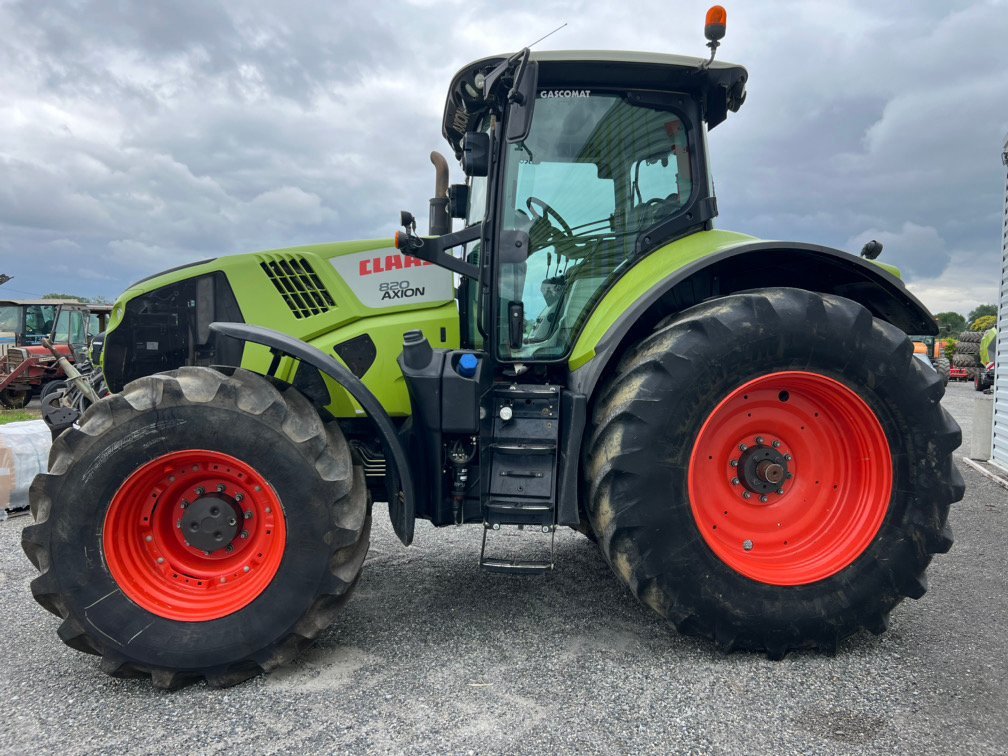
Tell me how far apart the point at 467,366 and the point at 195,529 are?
1.32m

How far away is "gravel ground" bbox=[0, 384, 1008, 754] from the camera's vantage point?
2285 mm

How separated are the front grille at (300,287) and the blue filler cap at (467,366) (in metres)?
0.77

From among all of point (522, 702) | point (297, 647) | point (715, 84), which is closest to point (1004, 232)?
point (715, 84)

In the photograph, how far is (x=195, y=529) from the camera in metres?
2.74

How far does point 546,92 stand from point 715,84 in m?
0.85

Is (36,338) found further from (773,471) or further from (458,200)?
(773,471)

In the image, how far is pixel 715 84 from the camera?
3.29 m

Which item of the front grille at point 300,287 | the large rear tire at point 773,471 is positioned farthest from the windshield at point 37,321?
the large rear tire at point 773,471

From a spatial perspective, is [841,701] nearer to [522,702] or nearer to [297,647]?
[522,702]

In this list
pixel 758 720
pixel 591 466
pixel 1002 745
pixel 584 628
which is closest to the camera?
pixel 1002 745

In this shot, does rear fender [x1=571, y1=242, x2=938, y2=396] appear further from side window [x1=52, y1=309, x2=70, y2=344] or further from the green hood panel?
side window [x1=52, y1=309, x2=70, y2=344]

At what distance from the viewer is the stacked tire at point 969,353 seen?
77.3 ft

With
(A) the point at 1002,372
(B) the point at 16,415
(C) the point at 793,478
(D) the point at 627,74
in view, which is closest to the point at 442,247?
(D) the point at 627,74

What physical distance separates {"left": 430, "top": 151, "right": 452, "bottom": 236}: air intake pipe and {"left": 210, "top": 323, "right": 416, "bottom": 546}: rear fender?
119cm
